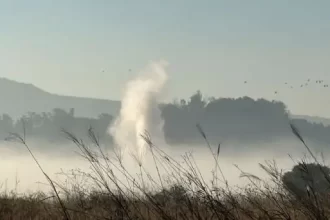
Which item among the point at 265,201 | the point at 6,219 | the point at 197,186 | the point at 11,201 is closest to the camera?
the point at 197,186

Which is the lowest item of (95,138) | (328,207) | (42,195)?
(328,207)

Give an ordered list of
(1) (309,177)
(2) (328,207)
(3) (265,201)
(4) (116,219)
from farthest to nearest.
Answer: (3) (265,201)
(2) (328,207)
(4) (116,219)
(1) (309,177)

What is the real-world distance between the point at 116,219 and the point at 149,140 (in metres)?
1.05

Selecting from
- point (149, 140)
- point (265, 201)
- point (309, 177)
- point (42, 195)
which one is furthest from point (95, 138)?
point (42, 195)

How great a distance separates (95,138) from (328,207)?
2.73 meters

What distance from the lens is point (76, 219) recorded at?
6586mm

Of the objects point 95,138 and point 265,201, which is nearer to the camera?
point 95,138

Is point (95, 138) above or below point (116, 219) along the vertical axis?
above

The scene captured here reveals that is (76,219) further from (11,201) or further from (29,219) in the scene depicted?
(11,201)

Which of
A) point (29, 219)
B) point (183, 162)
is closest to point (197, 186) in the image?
point (183, 162)

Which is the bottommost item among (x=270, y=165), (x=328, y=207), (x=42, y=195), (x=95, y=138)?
(x=328, y=207)

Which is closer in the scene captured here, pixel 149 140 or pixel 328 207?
pixel 149 140

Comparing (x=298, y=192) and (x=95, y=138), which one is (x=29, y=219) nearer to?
(x=95, y=138)

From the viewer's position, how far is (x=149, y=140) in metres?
5.14
